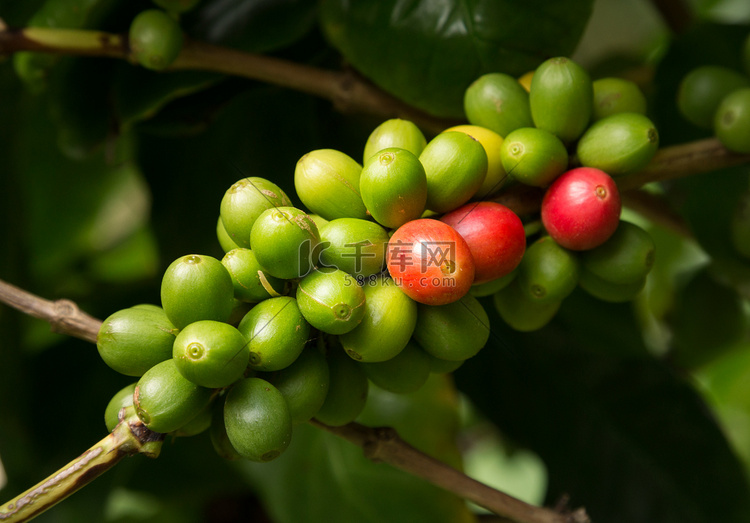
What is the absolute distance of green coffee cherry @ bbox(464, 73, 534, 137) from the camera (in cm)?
59

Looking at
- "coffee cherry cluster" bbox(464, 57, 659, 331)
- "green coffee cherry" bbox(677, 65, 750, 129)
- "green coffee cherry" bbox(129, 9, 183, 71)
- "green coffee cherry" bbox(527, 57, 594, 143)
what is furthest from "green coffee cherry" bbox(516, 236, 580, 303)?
"green coffee cherry" bbox(129, 9, 183, 71)

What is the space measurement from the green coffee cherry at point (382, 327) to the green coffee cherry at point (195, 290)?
99 millimetres

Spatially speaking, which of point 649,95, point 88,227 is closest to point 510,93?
point 649,95

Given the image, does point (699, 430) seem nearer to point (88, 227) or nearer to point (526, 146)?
point (526, 146)

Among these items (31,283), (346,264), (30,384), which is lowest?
(30,384)

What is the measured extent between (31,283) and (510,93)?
2.75 feet

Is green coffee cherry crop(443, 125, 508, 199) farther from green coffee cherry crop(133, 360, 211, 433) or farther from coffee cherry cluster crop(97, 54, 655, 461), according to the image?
green coffee cherry crop(133, 360, 211, 433)

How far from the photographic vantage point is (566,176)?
1.79 feet

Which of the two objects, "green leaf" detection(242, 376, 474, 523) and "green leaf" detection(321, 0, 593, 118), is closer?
"green leaf" detection(321, 0, 593, 118)

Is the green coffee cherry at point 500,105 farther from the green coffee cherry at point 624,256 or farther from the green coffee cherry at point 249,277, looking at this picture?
the green coffee cherry at point 249,277

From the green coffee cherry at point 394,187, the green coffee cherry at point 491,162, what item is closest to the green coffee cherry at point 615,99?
the green coffee cherry at point 491,162

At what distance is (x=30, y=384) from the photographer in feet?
3.21

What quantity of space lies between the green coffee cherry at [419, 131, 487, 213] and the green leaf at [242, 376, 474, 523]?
53 cm

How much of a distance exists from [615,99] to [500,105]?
126mm
